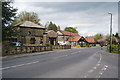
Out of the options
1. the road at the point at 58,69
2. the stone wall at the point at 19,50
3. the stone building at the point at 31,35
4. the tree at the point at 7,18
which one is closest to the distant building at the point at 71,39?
the stone building at the point at 31,35

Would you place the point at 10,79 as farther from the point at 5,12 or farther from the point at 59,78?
the point at 5,12

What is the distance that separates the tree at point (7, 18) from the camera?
19.3 m

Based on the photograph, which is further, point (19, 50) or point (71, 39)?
point (71, 39)

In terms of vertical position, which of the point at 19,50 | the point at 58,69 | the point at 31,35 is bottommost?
the point at 58,69

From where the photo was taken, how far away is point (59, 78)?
22.8ft

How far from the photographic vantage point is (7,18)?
2016 centimetres

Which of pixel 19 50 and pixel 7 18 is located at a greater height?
pixel 7 18

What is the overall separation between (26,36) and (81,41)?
136ft

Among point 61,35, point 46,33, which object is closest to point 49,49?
point 46,33

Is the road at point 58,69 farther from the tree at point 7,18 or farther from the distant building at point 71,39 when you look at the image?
the distant building at point 71,39

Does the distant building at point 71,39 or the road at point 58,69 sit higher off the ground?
the distant building at point 71,39

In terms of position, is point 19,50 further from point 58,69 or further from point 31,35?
point 31,35

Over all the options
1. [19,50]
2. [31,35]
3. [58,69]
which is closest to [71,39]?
[31,35]

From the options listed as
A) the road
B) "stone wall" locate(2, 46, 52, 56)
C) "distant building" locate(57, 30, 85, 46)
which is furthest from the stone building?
the road
